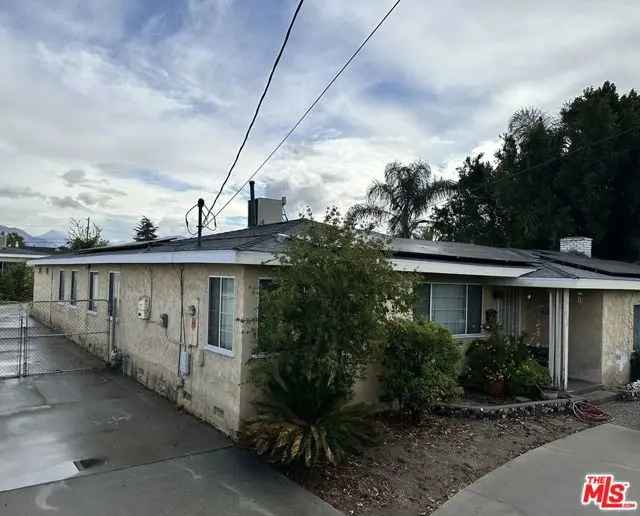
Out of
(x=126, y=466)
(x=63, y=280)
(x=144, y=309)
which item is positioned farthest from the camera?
(x=63, y=280)

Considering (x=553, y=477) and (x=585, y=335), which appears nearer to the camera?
(x=553, y=477)

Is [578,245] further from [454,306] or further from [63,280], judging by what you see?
[63,280]

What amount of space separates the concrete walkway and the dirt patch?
0.19 metres

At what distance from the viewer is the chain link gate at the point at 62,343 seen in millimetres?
10870

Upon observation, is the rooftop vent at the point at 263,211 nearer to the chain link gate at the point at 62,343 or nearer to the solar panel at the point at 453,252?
the solar panel at the point at 453,252

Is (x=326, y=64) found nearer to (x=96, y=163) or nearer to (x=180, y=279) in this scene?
(x=180, y=279)

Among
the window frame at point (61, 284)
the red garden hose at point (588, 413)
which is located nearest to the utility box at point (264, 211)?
the red garden hose at point (588, 413)

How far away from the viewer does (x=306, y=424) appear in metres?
5.66

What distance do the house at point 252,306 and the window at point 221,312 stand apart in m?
0.02

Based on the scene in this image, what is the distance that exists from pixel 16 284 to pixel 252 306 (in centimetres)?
2800

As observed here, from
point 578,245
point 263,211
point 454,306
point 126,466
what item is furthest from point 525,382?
point 578,245

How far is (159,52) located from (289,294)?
22.2ft

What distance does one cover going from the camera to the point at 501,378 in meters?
8.87

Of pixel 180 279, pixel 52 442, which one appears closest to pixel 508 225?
pixel 180 279
